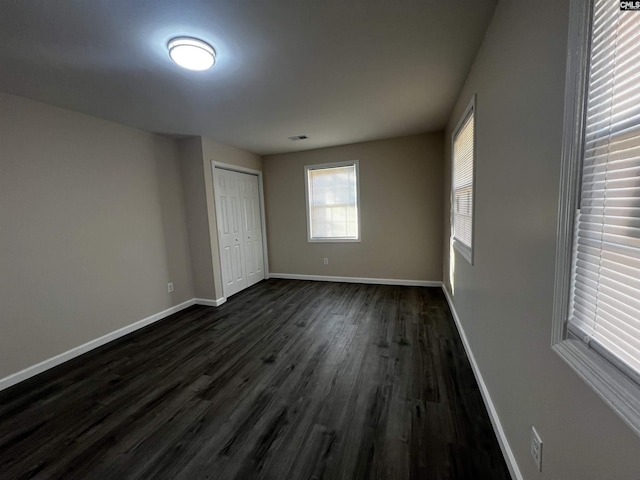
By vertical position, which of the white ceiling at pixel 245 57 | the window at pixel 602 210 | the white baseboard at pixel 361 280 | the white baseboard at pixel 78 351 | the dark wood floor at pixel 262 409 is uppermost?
the white ceiling at pixel 245 57

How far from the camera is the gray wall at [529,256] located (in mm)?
A: 753

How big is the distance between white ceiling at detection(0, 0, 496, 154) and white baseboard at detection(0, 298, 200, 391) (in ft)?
7.80

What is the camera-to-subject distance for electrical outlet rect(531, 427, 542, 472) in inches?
39.1

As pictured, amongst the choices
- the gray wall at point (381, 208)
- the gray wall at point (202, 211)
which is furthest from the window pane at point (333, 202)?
the gray wall at point (202, 211)

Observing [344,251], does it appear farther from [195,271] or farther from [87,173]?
[87,173]

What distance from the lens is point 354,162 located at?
4359 mm

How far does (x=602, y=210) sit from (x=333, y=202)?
4.04 m

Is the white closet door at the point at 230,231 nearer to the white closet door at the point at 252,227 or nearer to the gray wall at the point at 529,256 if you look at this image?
the white closet door at the point at 252,227

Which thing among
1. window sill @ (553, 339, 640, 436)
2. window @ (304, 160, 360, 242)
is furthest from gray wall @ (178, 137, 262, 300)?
window sill @ (553, 339, 640, 436)

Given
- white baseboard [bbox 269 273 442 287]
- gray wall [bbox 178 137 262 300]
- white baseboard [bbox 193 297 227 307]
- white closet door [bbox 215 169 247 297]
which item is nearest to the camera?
gray wall [bbox 178 137 262 300]

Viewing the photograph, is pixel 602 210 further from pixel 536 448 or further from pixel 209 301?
pixel 209 301

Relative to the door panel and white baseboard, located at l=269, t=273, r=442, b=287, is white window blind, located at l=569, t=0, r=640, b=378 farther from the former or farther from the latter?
the door panel

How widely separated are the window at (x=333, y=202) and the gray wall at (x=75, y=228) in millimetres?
2271

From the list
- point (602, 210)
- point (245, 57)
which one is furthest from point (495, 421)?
point (245, 57)
